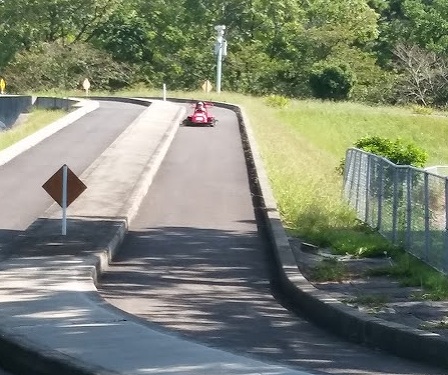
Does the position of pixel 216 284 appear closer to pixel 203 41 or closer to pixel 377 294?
pixel 377 294

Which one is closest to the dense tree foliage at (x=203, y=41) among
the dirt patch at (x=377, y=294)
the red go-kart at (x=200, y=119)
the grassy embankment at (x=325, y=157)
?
the grassy embankment at (x=325, y=157)

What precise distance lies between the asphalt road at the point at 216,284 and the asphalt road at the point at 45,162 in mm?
1991

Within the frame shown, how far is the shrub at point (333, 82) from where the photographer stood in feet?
243

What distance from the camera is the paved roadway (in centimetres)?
1958

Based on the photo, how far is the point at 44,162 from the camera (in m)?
29.7

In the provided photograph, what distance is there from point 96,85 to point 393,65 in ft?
70.4

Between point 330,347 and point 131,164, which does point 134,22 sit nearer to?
point 131,164

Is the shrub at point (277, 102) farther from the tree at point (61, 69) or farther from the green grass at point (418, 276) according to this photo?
the green grass at point (418, 276)

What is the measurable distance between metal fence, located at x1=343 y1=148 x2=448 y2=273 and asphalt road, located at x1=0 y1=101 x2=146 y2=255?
5.57 meters

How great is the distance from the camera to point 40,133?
123ft

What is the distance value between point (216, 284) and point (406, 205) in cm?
356

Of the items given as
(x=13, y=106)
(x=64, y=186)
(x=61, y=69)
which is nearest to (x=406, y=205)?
(x=64, y=186)

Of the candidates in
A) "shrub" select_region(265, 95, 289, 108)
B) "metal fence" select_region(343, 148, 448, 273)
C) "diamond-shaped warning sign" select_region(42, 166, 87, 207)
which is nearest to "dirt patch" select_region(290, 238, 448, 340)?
"metal fence" select_region(343, 148, 448, 273)

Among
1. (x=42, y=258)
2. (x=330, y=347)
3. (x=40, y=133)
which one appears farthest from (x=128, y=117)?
(x=330, y=347)
